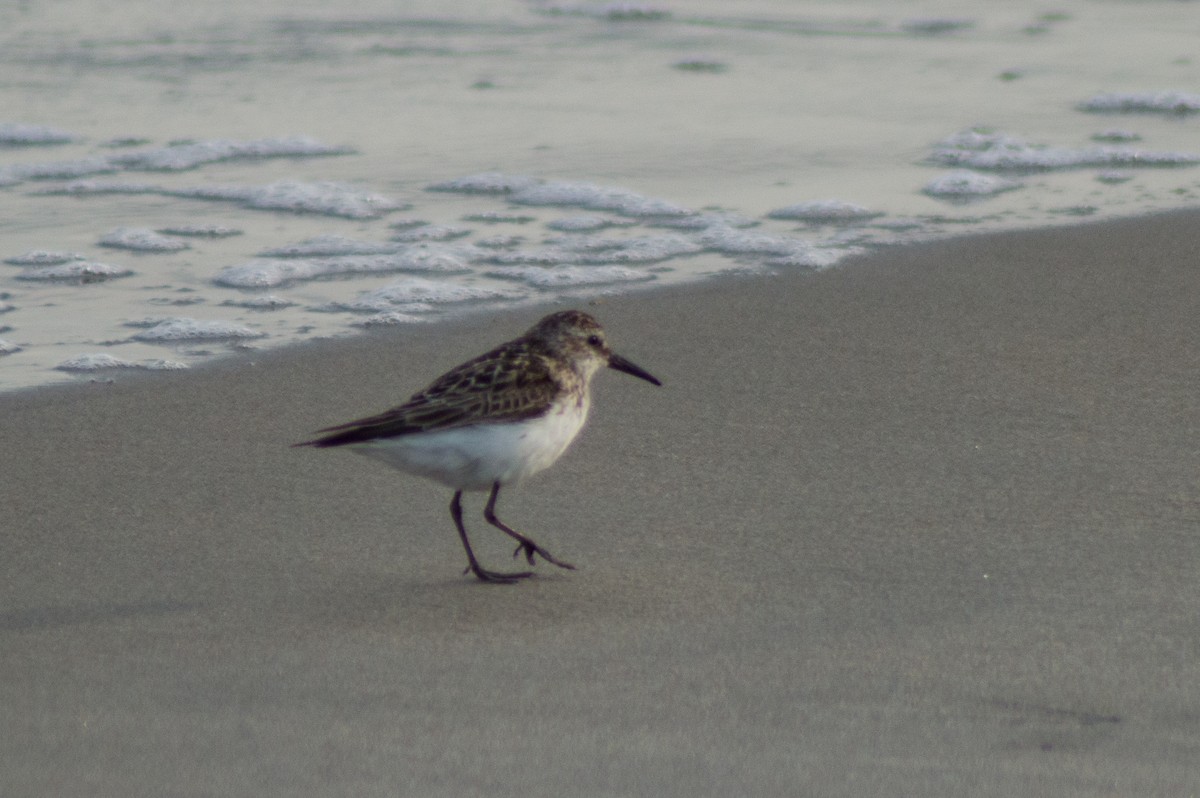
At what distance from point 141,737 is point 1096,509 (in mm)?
2149

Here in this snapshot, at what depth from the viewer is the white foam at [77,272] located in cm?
583

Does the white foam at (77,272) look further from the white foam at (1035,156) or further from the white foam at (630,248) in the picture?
the white foam at (1035,156)

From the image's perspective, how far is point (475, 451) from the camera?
3457mm

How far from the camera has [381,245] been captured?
619 centimetres

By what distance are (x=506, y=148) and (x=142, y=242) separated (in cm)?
192

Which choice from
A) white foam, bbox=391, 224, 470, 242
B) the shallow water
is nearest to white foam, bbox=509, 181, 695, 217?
the shallow water

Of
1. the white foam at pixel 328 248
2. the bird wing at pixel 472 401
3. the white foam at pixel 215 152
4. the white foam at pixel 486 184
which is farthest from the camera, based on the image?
the white foam at pixel 215 152

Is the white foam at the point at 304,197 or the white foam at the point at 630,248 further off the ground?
the white foam at the point at 304,197

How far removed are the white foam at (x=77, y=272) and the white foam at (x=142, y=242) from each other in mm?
269

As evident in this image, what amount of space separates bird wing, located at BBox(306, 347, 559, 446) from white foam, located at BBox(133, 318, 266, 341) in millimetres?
1805

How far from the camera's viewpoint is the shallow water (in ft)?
19.0

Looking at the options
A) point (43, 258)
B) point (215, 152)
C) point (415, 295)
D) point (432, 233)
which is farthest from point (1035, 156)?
point (43, 258)

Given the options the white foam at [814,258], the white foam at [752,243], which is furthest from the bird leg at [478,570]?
the white foam at [752,243]

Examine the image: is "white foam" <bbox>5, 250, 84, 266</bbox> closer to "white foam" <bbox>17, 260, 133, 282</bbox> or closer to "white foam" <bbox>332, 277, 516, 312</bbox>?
"white foam" <bbox>17, 260, 133, 282</bbox>
